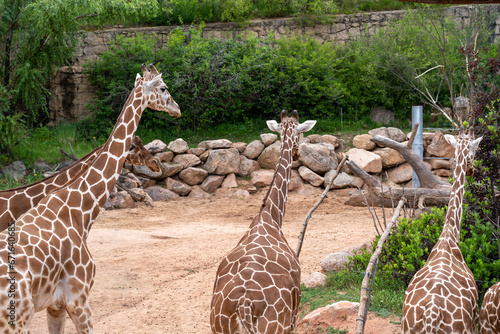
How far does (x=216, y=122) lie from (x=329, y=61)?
152 inches

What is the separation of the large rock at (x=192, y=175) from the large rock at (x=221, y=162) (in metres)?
0.22

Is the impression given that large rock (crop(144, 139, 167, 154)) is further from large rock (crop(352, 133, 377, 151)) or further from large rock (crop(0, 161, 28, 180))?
large rock (crop(352, 133, 377, 151))

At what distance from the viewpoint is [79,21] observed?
45.9 feet

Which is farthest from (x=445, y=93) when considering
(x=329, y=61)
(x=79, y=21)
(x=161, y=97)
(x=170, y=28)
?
(x=161, y=97)

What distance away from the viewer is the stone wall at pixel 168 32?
15.9 m

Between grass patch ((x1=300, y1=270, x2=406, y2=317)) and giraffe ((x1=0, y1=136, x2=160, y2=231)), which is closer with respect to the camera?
giraffe ((x1=0, y1=136, x2=160, y2=231))

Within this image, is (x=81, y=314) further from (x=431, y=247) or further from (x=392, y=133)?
(x=392, y=133)

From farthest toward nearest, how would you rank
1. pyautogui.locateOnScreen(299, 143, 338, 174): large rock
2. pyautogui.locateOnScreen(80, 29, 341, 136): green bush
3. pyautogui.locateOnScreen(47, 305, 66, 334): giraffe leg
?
pyautogui.locateOnScreen(80, 29, 341, 136): green bush < pyautogui.locateOnScreen(299, 143, 338, 174): large rock < pyautogui.locateOnScreen(47, 305, 66, 334): giraffe leg

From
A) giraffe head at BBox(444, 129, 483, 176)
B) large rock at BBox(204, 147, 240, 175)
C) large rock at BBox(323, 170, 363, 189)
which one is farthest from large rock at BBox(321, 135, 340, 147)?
giraffe head at BBox(444, 129, 483, 176)

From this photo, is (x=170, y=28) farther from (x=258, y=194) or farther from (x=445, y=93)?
(x=445, y=93)

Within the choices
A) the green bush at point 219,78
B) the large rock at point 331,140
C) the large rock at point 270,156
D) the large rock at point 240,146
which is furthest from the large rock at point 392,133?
the large rock at point 240,146

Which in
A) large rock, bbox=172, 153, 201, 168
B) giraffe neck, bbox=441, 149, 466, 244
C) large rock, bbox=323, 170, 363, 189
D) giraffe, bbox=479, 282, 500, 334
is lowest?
large rock, bbox=323, 170, 363, 189

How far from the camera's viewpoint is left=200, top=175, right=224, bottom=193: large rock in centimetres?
1302

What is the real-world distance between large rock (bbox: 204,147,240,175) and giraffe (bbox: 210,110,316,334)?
343 inches
